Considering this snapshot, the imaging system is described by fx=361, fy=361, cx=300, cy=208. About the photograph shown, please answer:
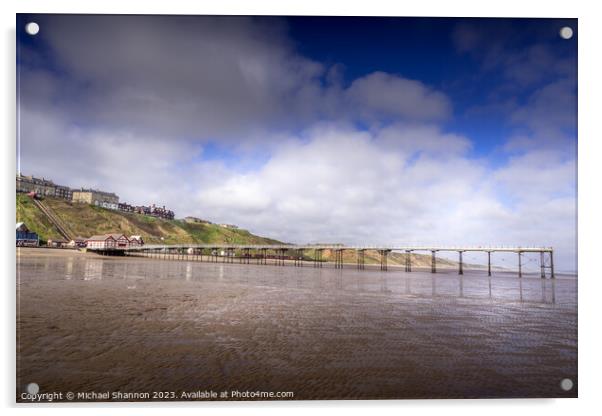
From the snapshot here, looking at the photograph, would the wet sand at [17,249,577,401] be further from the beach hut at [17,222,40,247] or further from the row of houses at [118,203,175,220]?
the row of houses at [118,203,175,220]

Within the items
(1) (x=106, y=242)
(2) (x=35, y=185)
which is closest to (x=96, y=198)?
(1) (x=106, y=242)

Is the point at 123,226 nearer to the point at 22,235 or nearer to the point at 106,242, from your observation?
the point at 106,242

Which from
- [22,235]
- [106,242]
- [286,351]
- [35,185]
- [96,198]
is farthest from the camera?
[96,198]

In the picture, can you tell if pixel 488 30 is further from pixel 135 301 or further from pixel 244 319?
pixel 135 301

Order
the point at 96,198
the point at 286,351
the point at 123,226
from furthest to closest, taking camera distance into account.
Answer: the point at 123,226, the point at 96,198, the point at 286,351

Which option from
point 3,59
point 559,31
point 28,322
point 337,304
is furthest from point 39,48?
point 337,304

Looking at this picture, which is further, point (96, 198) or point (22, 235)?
point (96, 198)

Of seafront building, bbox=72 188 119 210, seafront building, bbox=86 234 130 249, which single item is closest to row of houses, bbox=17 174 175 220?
seafront building, bbox=72 188 119 210

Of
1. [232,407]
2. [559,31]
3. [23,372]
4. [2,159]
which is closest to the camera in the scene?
[232,407]

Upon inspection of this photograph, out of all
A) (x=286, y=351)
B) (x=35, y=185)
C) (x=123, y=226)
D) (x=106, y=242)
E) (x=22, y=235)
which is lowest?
(x=106, y=242)
